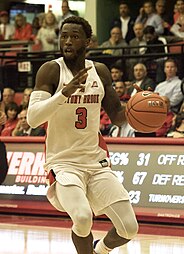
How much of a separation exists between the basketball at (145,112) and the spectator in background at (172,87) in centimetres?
572

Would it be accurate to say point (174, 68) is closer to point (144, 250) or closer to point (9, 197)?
point (9, 197)

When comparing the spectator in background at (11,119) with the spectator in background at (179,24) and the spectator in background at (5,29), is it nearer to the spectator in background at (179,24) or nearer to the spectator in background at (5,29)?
the spectator in background at (179,24)

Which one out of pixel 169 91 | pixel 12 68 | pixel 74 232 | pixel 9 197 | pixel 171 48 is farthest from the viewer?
pixel 12 68

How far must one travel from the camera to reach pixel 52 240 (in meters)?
8.02

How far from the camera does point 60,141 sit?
18.2 feet

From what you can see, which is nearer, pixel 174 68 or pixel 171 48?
pixel 174 68

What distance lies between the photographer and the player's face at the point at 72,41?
5508 millimetres

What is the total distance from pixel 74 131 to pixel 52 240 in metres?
2.80

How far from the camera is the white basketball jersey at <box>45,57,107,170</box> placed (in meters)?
5.52

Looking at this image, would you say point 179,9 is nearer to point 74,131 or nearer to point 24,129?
point 24,129

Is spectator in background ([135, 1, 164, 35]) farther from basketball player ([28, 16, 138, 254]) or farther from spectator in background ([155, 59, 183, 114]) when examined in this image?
basketball player ([28, 16, 138, 254])

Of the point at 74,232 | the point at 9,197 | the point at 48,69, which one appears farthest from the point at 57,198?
the point at 9,197

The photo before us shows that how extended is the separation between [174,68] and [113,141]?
2.31 m

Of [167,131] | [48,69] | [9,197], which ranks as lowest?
[9,197]
